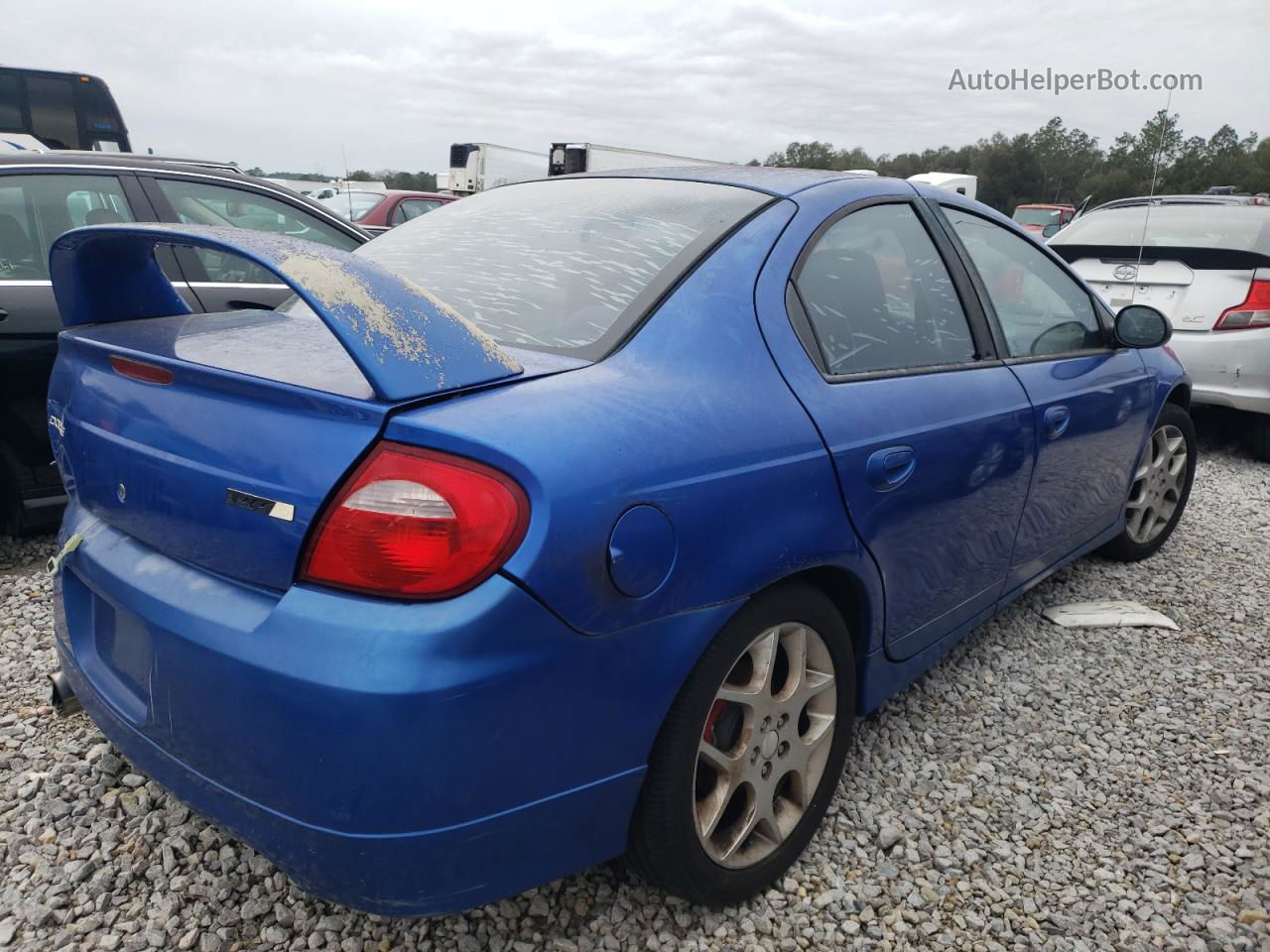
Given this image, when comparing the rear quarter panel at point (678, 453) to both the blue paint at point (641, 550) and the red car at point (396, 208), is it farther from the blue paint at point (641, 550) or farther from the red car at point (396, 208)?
the red car at point (396, 208)

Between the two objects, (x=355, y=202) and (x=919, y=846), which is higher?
(x=355, y=202)

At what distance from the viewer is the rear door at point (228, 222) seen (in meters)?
3.73

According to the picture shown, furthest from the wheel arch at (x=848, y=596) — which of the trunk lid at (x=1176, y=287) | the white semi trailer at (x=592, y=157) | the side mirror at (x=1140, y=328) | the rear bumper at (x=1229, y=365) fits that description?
the white semi trailer at (x=592, y=157)

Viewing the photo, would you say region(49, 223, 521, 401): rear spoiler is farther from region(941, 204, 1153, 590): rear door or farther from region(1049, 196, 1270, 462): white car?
region(1049, 196, 1270, 462): white car

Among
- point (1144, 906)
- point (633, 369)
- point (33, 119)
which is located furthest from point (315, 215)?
point (33, 119)

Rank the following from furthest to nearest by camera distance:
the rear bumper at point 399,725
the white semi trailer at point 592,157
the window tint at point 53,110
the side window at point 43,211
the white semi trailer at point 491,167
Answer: the white semi trailer at point 491,167, the window tint at point 53,110, the white semi trailer at point 592,157, the side window at point 43,211, the rear bumper at point 399,725

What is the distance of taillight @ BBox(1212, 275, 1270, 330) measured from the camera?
521cm

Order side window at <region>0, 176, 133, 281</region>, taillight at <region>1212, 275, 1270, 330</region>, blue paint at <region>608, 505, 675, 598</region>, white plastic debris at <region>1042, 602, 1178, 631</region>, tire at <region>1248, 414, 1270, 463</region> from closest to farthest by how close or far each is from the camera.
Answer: blue paint at <region>608, 505, 675, 598</region> → white plastic debris at <region>1042, 602, 1178, 631</region> → side window at <region>0, 176, 133, 281</region> → taillight at <region>1212, 275, 1270, 330</region> → tire at <region>1248, 414, 1270, 463</region>

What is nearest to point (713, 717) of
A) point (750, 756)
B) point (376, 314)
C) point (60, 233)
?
point (750, 756)

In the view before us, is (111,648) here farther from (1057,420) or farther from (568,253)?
(1057,420)

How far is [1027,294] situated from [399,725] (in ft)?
7.96

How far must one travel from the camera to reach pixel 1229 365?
17.4ft

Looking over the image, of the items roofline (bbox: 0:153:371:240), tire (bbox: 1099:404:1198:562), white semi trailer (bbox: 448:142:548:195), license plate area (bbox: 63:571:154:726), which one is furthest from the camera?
white semi trailer (bbox: 448:142:548:195)

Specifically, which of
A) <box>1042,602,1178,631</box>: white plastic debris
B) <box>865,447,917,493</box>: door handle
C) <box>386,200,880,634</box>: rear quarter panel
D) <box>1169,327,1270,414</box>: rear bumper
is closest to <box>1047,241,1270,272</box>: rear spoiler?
<box>1169,327,1270,414</box>: rear bumper
